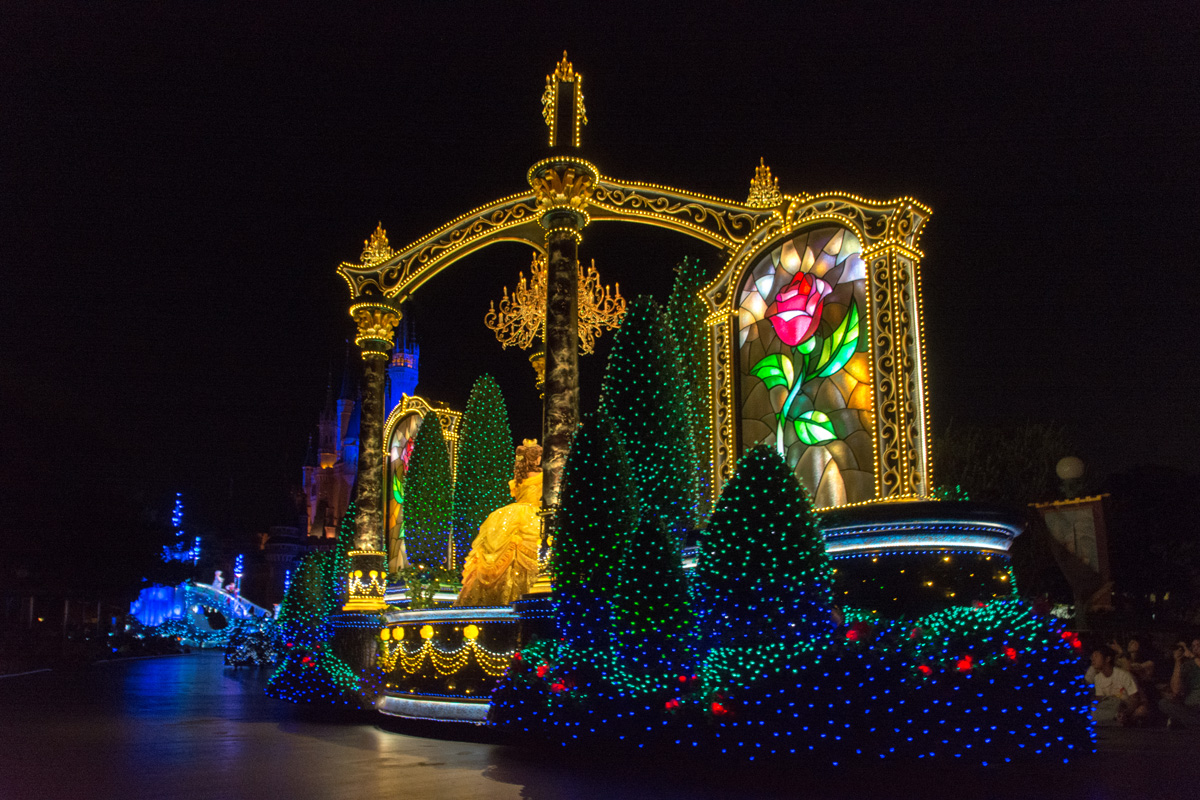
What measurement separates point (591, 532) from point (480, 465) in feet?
21.7

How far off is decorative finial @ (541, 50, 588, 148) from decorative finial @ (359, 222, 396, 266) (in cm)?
448

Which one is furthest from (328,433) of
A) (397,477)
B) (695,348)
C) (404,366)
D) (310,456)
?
(695,348)

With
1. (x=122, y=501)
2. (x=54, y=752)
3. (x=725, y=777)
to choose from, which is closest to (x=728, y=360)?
(x=725, y=777)

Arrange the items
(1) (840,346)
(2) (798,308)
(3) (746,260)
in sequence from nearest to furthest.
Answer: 1. (1) (840,346)
2. (2) (798,308)
3. (3) (746,260)

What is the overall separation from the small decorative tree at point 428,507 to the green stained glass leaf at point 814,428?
806 centimetres

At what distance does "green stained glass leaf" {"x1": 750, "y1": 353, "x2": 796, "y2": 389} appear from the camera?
11.9 metres

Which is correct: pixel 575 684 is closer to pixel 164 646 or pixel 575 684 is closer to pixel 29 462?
pixel 29 462

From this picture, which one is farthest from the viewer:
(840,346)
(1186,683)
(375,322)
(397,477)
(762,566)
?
(397,477)

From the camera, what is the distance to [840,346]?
1127cm

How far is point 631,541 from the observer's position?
33.4ft

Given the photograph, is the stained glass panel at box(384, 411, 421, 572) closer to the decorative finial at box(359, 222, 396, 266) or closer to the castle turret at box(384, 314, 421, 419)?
the decorative finial at box(359, 222, 396, 266)

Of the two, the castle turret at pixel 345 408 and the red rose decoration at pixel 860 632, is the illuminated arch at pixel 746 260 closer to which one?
the red rose decoration at pixel 860 632

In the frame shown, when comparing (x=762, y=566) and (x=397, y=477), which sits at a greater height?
(x=397, y=477)

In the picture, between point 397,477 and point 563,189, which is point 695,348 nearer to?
point 563,189
